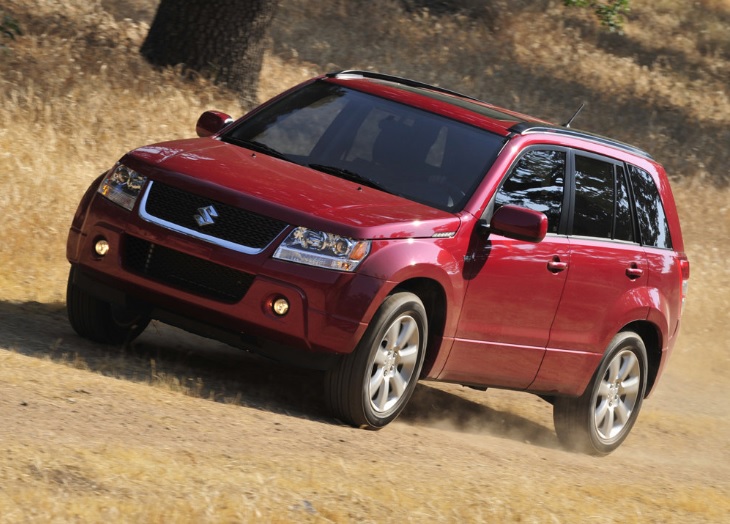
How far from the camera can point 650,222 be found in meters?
8.93

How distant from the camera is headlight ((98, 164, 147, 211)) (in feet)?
23.3

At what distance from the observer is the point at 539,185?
792cm

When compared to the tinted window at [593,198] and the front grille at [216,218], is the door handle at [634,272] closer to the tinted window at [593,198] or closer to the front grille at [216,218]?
the tinted window at [593,198]

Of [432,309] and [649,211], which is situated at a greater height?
[649,211]

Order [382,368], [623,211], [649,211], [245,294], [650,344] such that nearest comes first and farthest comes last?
[245,294]
[382,368]
[623,211]
[649,211]
[650,344]

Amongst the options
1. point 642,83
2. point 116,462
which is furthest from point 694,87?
point 116,462

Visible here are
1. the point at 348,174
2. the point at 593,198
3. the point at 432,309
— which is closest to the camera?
the point at 432,309

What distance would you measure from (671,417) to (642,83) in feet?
43.7

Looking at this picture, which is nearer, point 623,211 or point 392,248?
point 392,248

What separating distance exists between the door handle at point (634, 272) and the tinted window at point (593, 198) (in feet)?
0.91

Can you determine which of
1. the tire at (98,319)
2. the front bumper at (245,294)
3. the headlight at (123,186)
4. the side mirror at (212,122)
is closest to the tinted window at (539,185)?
the front bumper at (245,294)

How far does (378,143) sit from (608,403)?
2.67 meters

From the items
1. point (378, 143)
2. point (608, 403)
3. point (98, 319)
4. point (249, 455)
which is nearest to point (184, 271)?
point (98, 319)

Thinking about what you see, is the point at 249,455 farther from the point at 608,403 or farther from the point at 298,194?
the point at 608,403
